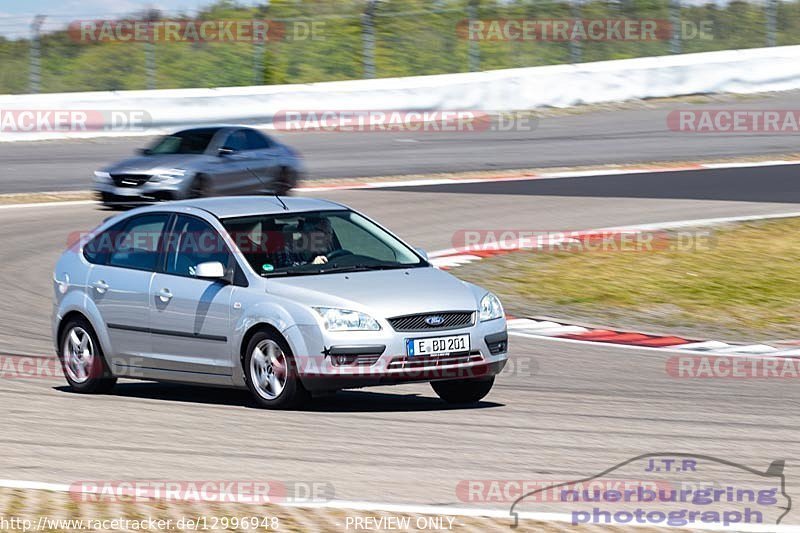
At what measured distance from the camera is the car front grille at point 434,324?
10008 millimetres

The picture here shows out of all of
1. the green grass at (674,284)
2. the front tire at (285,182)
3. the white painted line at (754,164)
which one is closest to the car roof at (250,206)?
the green grass at (674,284)

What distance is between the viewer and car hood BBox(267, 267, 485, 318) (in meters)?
10.0

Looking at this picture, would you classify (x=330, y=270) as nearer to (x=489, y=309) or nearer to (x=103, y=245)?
(x=489, y=309)

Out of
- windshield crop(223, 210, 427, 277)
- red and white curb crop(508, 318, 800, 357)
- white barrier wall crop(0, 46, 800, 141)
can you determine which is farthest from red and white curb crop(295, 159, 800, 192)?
windshield crop(223, 210, 427, 277)

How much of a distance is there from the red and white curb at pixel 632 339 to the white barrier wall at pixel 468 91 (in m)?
18.2

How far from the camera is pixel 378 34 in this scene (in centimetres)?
3428

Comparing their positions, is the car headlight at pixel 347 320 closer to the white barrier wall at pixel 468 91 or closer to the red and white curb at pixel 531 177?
the red and white curb at pixel 531 177

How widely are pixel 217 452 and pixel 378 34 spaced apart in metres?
26.3

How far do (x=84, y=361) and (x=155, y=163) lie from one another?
36.6ft

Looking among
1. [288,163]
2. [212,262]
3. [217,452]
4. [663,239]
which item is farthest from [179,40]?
[217,452]

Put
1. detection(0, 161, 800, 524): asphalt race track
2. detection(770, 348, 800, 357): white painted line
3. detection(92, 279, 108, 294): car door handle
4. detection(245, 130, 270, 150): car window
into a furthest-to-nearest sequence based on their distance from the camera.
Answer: detection(245, 130, 270, 150): car window < detection(770, 348, 800, 357): white painted line < detection(92, 279, 108, 294): car door handle < detection(0, 161, 800, 524): asphalt race track

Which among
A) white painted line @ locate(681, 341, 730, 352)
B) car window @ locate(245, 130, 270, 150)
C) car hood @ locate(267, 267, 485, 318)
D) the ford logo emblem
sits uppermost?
car hood @ locate(267, 267, 485, 318)

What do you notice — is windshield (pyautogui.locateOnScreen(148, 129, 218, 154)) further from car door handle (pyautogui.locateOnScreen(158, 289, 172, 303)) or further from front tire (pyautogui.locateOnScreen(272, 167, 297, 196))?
car door handle (pyautogui.locateOnScreen(158, 289, 172, 303))

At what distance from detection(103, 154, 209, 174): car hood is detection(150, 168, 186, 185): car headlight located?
0.37ft
